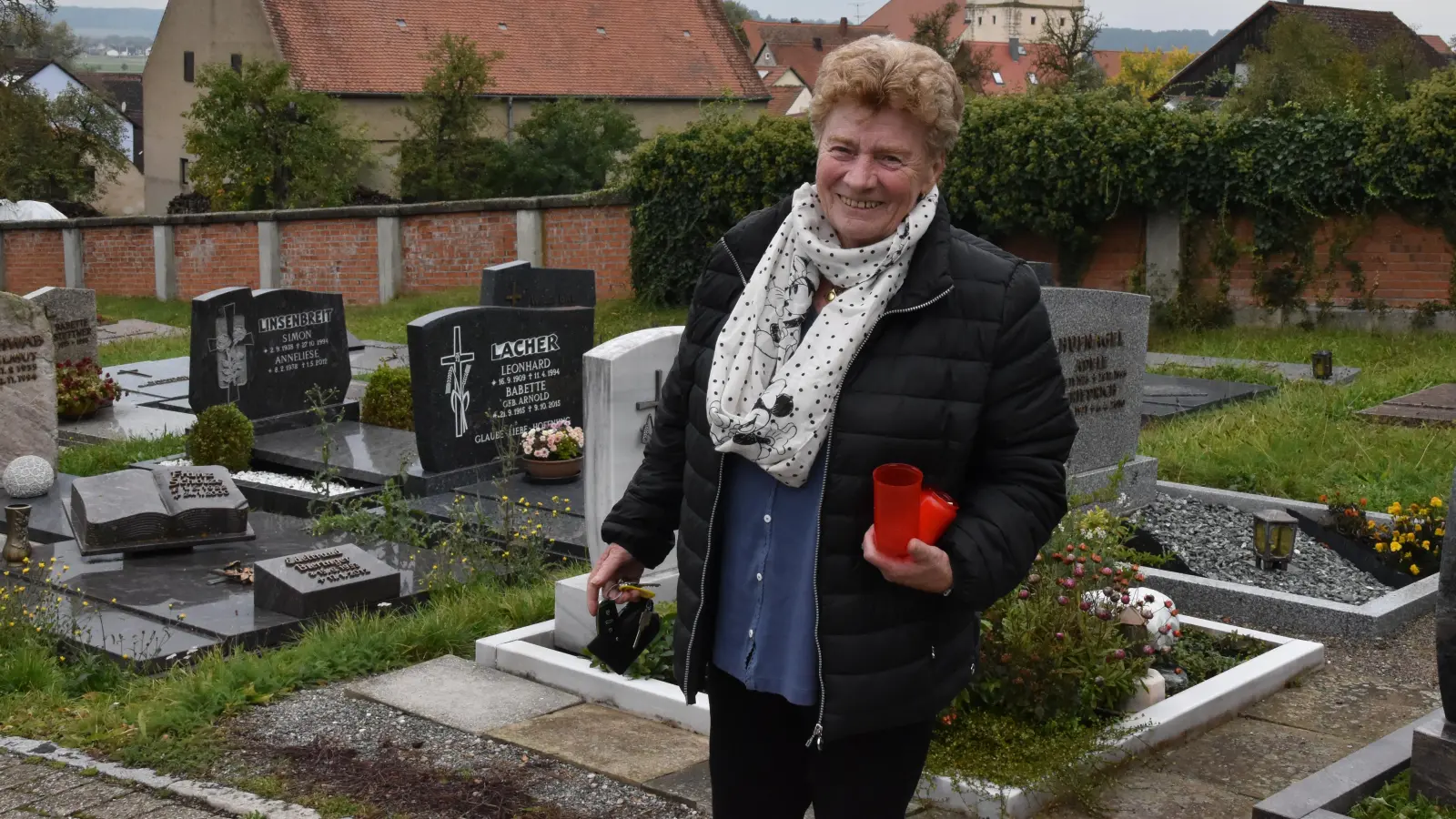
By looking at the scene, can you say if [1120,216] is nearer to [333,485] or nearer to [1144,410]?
A: [1144,410]

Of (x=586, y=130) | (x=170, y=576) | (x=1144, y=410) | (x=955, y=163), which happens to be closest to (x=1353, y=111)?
(x=955, y=163)

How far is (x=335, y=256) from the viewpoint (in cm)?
2644

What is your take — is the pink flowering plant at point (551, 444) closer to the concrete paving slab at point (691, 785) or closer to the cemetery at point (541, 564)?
the cemetery at point (541, 564)

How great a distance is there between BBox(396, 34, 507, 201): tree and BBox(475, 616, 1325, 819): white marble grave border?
2941 cm

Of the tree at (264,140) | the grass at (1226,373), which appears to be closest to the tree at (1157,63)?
the tree at (264,140)

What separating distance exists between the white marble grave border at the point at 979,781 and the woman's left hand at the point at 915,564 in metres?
1.91

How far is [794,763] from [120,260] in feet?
98.5

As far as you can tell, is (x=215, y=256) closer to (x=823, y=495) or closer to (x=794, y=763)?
(x=794, y=763)

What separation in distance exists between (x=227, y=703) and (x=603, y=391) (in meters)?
2.06

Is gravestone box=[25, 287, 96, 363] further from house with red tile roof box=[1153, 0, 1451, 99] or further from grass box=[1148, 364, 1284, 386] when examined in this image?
house with red tile roof box=[1153, 0, 1451, 99]

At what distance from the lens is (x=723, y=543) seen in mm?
2785

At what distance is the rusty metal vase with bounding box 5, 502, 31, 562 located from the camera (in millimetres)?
7668

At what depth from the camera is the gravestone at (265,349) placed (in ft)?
37.2

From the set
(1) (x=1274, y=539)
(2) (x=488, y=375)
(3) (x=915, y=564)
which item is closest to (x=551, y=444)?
(2) (x=488, y=375)
